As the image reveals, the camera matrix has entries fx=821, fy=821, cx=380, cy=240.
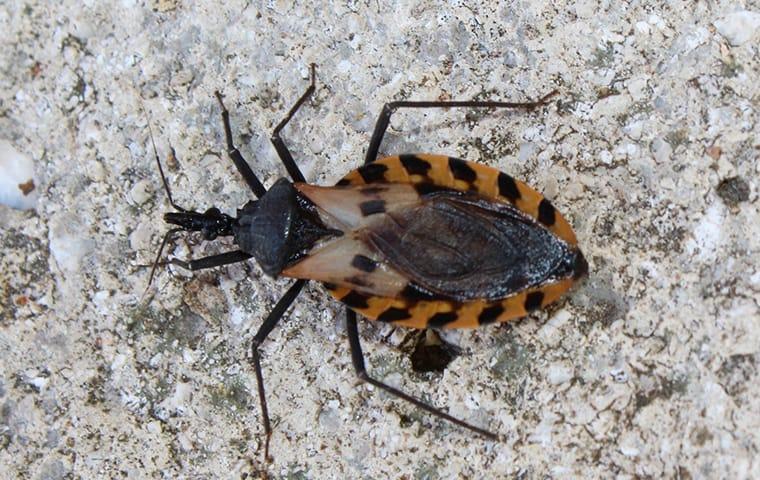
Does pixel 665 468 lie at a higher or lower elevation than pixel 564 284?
lower

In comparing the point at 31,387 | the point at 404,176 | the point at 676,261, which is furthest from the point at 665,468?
the point at 31,387

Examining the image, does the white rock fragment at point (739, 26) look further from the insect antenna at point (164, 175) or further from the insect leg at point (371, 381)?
the insect antenna at point (164, 175)

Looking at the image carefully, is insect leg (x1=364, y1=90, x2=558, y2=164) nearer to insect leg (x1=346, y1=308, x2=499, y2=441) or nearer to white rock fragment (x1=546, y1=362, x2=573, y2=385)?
insect leg (x1=346, y1=308, x2=499, y2=441)

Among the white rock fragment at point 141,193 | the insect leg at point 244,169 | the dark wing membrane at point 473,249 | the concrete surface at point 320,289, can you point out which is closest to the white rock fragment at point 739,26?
the concrete surface at point 320,289

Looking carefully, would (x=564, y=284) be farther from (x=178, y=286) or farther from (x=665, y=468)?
(x=178, y=286)

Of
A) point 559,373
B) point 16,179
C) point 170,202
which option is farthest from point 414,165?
point 16,179
